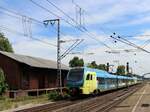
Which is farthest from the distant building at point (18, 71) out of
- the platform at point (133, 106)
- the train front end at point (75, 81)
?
the platform at point (133, 106)

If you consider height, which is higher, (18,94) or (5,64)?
(5,64)

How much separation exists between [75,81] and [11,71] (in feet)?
32.3

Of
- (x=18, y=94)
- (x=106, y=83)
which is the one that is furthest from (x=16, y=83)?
(x=106, y=83)

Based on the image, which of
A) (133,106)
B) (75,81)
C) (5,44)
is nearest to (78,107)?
(133,106)

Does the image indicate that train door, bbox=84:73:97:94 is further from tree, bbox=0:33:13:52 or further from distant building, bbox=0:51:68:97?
tree, bbox=0:33:13:52

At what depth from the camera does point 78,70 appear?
37.0 m

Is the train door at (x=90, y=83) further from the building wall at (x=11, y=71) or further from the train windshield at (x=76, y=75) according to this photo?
the building wall at (x=11, y=71)

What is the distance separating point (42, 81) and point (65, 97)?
31.6 feet

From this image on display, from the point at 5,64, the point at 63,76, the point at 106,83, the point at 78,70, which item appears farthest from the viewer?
the point at 63,76

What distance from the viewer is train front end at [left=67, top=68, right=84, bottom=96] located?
36.3 metres

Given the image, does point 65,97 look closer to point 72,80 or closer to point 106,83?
point 72,80

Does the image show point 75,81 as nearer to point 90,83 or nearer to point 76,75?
point 76,75

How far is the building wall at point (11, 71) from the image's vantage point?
140 ft

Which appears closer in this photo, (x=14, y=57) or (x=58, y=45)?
(x=58, y=45)
